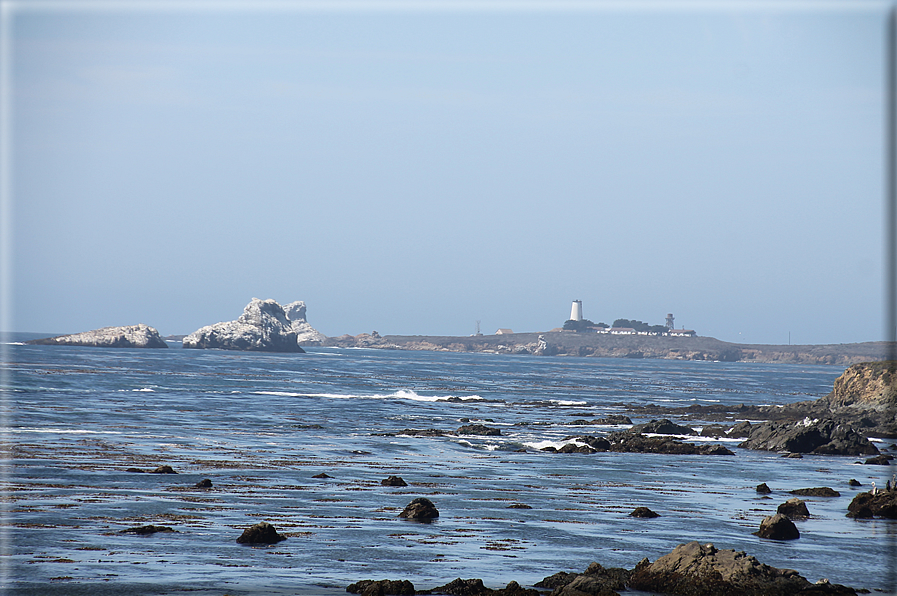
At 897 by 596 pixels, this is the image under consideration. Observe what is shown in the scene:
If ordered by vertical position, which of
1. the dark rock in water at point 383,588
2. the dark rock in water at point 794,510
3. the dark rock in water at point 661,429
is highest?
the dark rock in water at point 383,588

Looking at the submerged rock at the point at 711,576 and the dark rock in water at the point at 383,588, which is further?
the submerged rock at the point at 711,576

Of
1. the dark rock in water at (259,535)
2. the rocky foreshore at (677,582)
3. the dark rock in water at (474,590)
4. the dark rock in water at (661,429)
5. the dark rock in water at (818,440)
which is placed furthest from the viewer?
the dark rock in water at (661,429)

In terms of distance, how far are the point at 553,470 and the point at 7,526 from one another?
23185mm

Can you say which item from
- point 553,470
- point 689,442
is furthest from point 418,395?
point 553,470

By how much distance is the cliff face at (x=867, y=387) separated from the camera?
201ft

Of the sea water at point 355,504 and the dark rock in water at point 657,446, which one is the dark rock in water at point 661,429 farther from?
the dark rock in water at point 657,446

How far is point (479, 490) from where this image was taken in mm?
31297

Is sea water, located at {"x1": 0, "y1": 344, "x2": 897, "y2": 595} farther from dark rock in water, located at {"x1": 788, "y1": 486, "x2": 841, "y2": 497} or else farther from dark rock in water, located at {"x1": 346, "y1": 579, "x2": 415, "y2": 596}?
dark rock in water, located at {"x1": 788, "y1": 486, "x2": 841, "y2": 497}

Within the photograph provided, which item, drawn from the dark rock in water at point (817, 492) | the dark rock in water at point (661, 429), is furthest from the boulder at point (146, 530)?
the dark rock in water at point (661, 429)

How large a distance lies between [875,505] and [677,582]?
1425cm

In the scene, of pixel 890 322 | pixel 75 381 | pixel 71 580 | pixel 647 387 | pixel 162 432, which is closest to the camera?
pixel 890 322

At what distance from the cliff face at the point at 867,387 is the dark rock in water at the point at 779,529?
39.9 m

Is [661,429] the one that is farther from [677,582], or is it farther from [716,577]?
[716,577]

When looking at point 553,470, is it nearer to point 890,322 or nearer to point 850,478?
point 850,478
